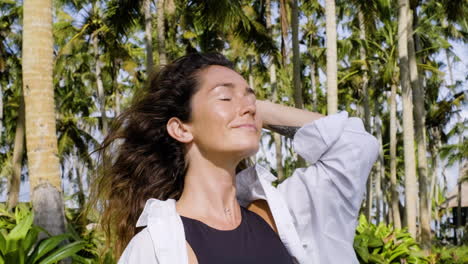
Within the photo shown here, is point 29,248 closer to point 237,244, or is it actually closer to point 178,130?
point 178,130

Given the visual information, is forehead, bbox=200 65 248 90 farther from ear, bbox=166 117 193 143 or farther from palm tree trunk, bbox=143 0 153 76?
palm tree trunk, bbox=143 0 153 76

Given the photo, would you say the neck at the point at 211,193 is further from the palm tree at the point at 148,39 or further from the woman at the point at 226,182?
the palm tree at the point at 148,39

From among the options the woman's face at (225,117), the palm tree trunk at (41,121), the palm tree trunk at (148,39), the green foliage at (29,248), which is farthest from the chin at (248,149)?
the palm tree trunk at (148,39)

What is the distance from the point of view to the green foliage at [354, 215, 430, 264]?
27.8 feet

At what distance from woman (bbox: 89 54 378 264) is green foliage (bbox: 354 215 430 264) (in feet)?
21.3

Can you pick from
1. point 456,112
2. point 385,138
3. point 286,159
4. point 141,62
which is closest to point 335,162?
point 456,112

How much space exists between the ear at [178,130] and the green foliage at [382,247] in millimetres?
6627

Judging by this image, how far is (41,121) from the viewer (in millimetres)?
5883

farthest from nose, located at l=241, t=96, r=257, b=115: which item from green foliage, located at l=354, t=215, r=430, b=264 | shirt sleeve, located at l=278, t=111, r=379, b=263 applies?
green foliage, located at l=354, t=215, r=430, b=264

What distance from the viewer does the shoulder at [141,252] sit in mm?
1739

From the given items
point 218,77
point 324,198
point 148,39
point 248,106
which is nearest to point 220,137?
point 248,106

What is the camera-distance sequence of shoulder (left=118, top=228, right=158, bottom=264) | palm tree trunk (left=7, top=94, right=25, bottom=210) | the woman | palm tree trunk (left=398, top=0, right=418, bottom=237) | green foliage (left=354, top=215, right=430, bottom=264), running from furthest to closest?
palm tree trunk (left=7, top=94, right=25, bottom=210) < palm tree trunk (left=398, top=0, right=418, bottom=237) < green foliage (left=354, top=215, right=430, bottom=264) < the woman < shoulder (left=118, top=228, right=158, bottom=264)

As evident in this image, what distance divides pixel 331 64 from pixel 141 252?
34.1 feet

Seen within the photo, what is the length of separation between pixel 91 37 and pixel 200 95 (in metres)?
24.2
